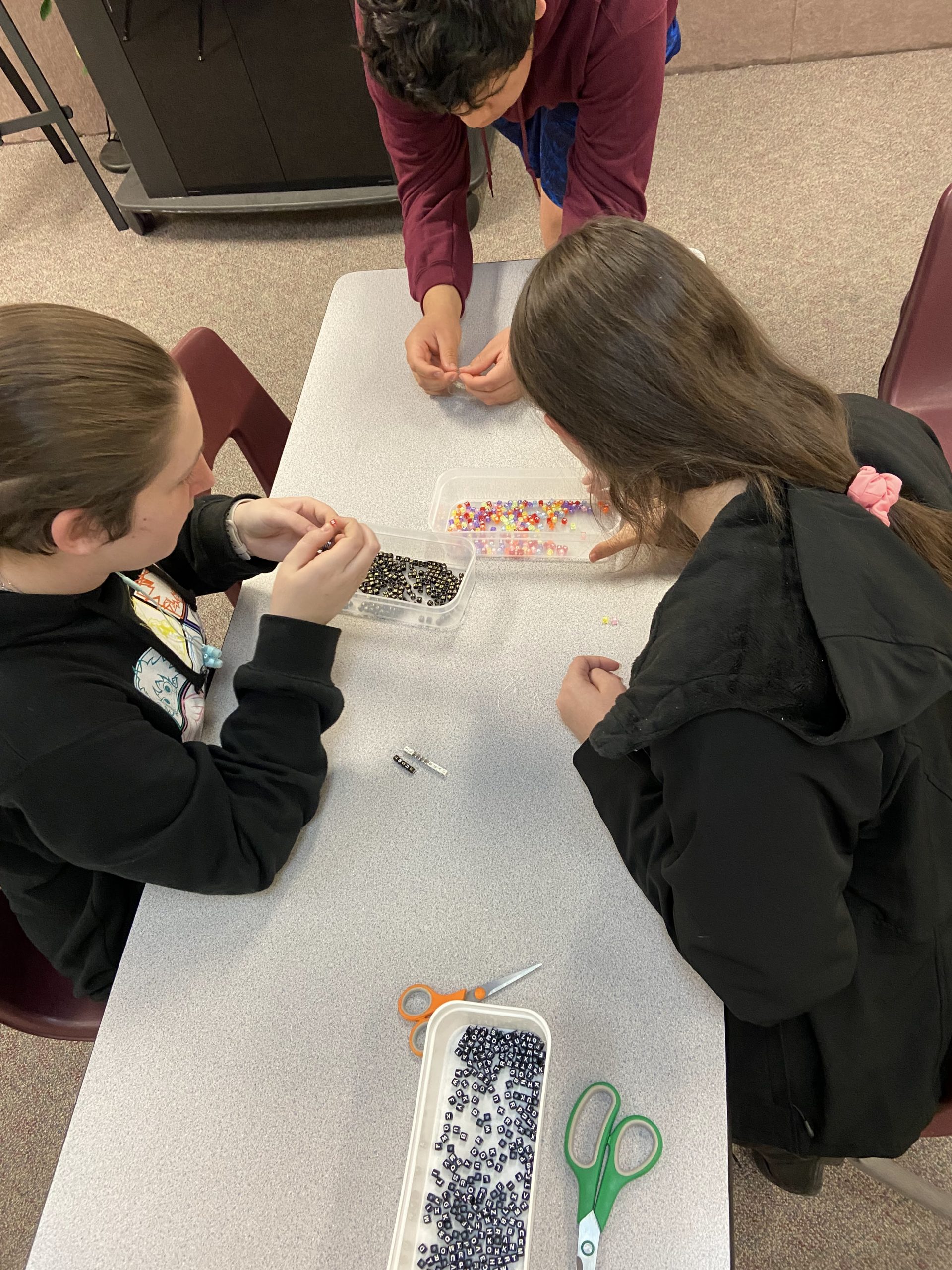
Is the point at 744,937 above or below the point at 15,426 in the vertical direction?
below

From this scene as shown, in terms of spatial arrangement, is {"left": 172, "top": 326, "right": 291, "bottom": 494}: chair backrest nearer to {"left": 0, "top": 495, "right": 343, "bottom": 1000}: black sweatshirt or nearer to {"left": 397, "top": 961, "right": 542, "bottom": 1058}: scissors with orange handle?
{"left": 0, "top": 495, "right": 343, "bottom": 1000}: black sweatshirt

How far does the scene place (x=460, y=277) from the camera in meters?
1.28

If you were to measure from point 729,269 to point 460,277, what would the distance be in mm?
1371

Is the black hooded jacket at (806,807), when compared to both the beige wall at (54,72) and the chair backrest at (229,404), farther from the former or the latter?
the beige wall at (54,72)

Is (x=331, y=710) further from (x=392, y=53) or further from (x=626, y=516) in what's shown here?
(x=392, y=53)

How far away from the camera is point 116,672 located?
850mm

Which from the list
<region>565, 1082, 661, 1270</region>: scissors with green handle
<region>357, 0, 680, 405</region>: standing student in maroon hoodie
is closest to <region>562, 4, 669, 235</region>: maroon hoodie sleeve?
<region>357, 0, 680, 405</region>: standing student in maroon hoodie

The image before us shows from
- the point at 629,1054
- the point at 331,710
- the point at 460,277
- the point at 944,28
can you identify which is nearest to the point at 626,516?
the point at 331,710

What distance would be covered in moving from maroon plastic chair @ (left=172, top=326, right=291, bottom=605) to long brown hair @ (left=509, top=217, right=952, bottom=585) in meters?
0.59

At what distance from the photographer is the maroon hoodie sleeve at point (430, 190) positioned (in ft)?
4.13

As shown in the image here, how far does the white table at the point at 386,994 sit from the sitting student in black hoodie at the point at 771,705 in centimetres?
7

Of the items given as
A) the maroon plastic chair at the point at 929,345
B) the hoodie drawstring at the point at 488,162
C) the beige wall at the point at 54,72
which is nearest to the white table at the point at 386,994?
the maroon plastic chair at the point at 929,345

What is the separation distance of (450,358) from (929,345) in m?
0.79

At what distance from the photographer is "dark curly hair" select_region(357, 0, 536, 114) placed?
2.86 feet
